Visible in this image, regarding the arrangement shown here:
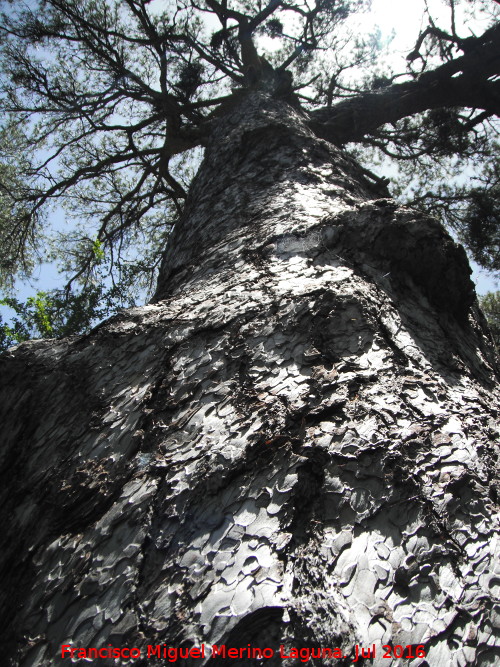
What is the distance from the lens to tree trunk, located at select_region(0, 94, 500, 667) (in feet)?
1.93

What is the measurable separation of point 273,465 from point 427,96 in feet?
16.7

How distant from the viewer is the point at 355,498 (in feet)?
2.35

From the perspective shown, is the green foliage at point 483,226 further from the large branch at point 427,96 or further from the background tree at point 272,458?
the background tree at point 272,458

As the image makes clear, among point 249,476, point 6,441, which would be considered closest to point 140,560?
point 249,476

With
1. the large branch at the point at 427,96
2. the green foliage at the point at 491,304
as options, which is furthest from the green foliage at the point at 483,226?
the green foliage at the point at 491,304

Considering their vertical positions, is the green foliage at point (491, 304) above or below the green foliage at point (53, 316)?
above

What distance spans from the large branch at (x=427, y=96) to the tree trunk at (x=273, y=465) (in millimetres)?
3240

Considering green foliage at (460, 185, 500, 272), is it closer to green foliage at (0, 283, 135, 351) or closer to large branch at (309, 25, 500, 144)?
large branch at (309, 25, 500, 144)

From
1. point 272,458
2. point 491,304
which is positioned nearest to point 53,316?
point 272,458

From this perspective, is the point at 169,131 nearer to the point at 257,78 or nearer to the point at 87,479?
the point at 257,78

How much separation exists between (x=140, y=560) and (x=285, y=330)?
616 millimetres

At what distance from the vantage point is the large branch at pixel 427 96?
4270 millimetres

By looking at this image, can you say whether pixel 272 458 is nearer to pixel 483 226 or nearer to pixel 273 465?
pixel 273 465

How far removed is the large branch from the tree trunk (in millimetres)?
3240
